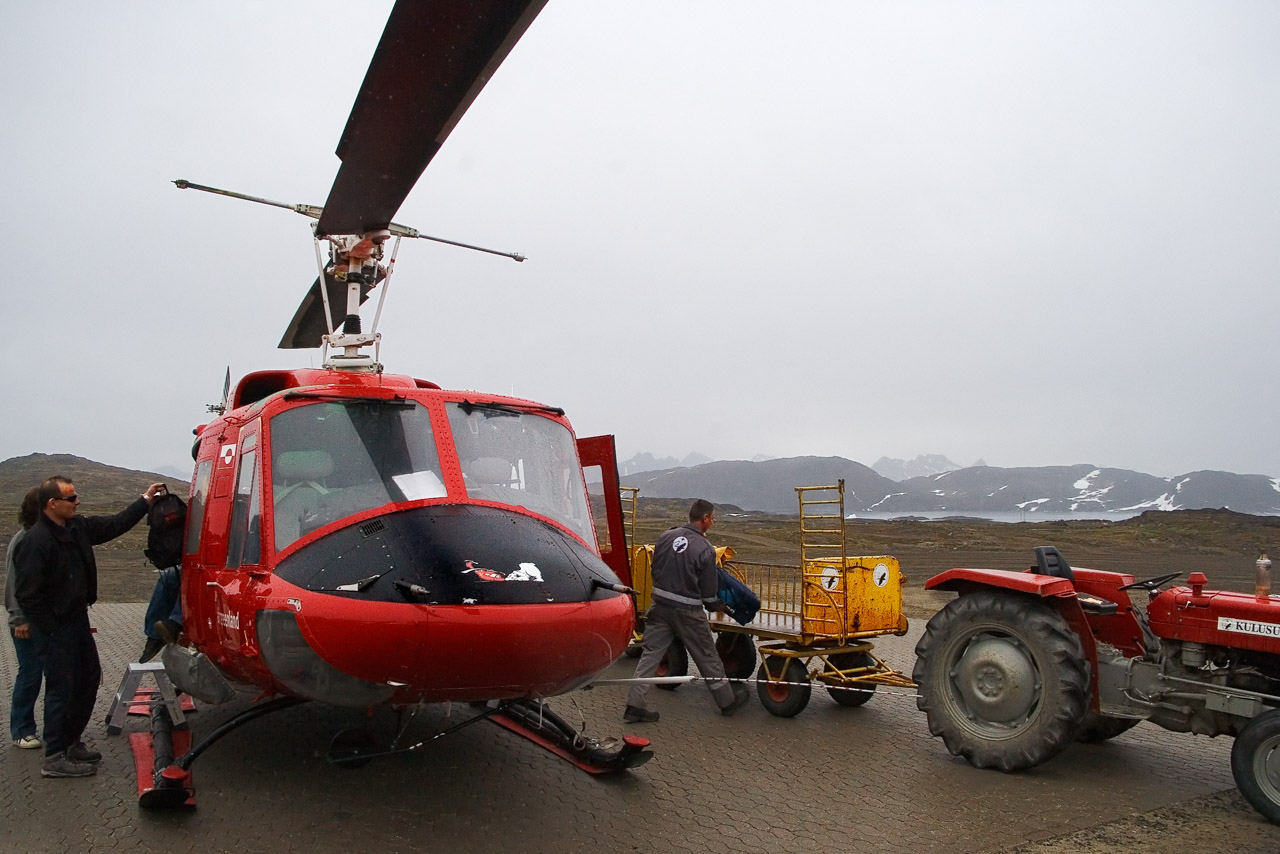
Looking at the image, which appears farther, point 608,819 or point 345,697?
point 608,819

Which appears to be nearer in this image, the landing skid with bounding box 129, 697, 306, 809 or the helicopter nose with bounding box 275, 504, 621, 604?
the helicopter nose with bounding box 275, 504, 621, 604

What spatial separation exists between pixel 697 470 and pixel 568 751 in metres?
131

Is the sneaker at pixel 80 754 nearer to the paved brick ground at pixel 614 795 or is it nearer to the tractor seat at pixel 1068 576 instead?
the paved brick ground at pixel 614 795

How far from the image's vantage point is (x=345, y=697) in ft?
13.1

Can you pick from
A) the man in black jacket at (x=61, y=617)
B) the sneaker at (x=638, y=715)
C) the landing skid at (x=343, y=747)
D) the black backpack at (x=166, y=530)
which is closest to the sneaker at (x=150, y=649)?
the landing skid at (x=343, y=747)

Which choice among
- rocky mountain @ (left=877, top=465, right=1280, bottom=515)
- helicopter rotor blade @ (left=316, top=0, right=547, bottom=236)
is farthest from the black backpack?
rocky mountain @ (left=877, top=465, right=1280, bottom=515)

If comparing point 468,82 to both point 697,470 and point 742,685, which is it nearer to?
point 742,685

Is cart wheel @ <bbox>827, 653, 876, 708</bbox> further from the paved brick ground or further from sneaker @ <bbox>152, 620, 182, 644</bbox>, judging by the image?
sneaker @ <bbox>152, 620, 182, 644</bbox>

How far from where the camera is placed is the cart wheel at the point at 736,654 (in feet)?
28.3

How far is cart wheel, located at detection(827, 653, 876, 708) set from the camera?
7.64m

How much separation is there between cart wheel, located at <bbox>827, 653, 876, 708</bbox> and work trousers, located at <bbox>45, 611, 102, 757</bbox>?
219 inches

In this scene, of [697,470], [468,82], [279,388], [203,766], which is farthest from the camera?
[697,470]

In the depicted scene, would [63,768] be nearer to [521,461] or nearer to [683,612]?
[521,461]

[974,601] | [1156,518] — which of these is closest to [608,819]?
[974,601]
